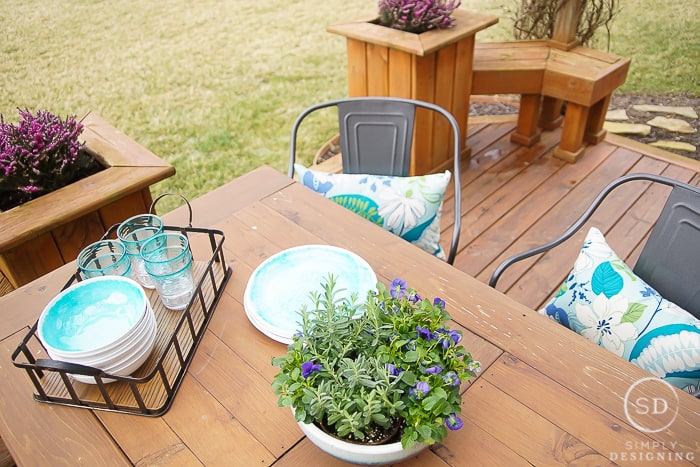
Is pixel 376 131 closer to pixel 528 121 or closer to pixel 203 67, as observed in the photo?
pixel 528 121

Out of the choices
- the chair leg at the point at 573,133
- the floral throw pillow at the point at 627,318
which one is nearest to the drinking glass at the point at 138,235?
the floral throw pillow at the point at 627,318

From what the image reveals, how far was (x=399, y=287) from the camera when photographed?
36.2 inches

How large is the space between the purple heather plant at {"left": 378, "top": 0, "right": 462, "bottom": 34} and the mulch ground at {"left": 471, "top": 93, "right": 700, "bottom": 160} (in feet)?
4.21

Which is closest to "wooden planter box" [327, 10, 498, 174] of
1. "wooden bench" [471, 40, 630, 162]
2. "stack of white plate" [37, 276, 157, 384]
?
"wooden bench" [471, 40, 630, 162]

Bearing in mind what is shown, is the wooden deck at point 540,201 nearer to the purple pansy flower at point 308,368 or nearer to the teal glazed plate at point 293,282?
the teal glazed plate at point 293,282

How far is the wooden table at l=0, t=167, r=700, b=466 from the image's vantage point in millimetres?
872

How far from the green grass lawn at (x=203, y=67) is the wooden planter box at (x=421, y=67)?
32.1 inches

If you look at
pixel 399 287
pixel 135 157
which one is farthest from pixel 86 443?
pixel 135 157

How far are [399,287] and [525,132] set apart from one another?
2.51 meters

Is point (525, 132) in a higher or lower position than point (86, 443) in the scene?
lower

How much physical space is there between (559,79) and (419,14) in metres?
0.89

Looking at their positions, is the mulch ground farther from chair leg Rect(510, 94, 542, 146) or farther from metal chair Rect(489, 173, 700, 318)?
metal chair Rect(489, 173, 700, 318)

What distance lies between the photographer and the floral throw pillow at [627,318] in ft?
3.60

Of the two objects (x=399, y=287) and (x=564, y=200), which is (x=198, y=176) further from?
(x=399, y=287)
